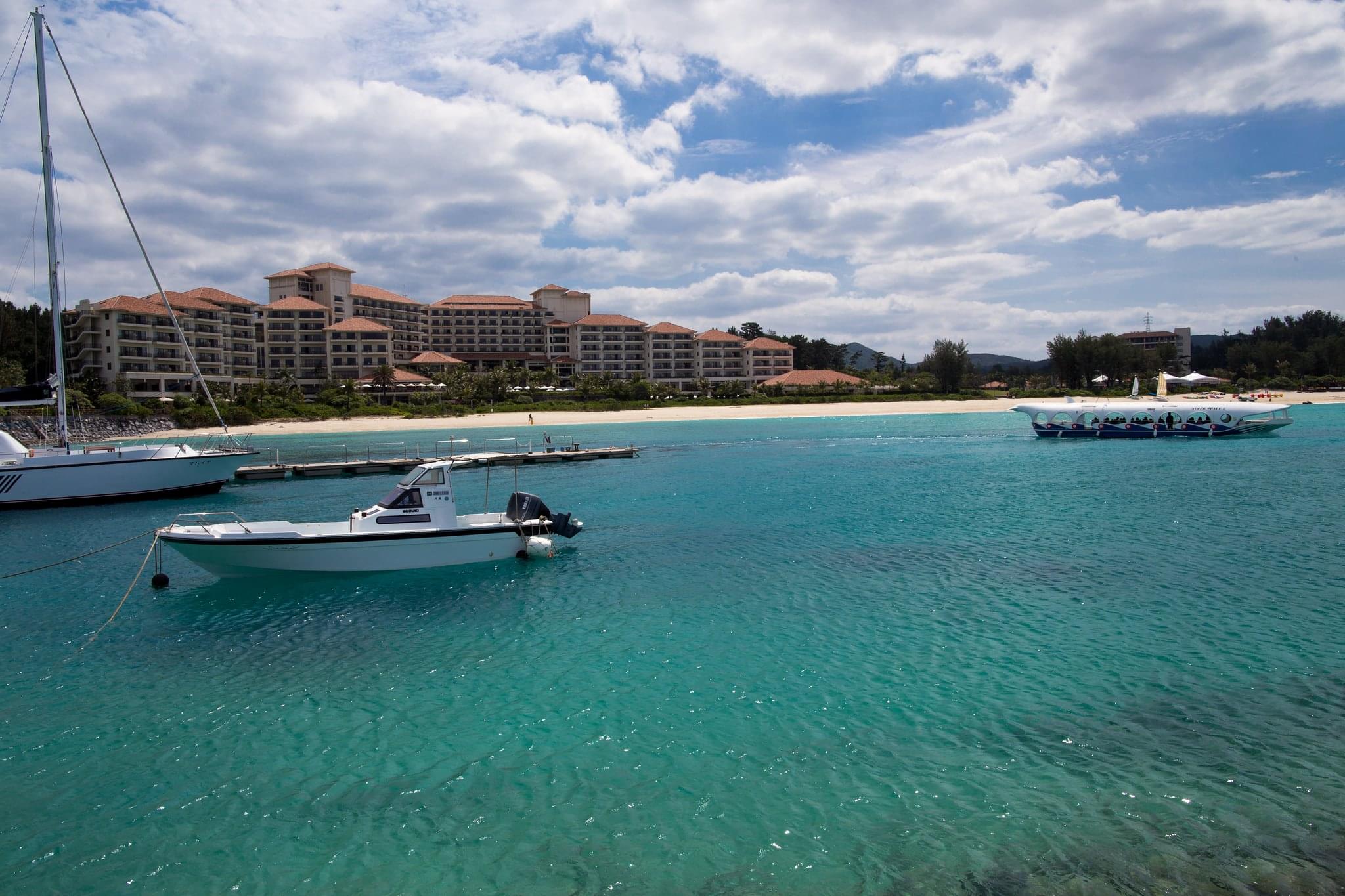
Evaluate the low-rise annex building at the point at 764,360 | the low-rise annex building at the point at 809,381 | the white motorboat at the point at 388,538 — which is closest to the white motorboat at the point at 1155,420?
the white motorboat at the point at 388,538

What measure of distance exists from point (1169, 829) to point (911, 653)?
6.08 meters

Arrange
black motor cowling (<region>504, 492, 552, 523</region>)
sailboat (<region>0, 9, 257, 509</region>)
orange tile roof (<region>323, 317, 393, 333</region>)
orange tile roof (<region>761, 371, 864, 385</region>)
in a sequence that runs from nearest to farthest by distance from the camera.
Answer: black motor cowling (<region>504, 492, 552, 523</region>)
sailboat (<region>0, 9, 257, 509</region>)
orange tile roof (<region>323, 317, 393, 333</region>)
orange tile roof (<region>761, 371, 864, 385</region>)

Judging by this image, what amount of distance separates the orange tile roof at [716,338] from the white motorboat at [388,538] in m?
122

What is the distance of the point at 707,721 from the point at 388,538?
12.8m

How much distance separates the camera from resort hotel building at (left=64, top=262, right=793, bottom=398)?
324 feet

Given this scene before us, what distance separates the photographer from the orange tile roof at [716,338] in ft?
475

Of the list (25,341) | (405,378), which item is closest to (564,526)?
(405,378)

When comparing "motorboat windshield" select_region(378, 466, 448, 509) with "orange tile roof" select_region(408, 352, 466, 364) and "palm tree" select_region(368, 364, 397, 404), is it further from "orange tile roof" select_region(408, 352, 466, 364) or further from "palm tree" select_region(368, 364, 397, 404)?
"orange tile roof" select_region(408, 352, 466, 364)

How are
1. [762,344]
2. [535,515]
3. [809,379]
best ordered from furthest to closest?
1. [762,344]
2. [809,379]
3. [535,515]

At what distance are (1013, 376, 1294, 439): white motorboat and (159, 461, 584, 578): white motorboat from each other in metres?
54.3

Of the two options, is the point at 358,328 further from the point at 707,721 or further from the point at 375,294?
the point at 707,721

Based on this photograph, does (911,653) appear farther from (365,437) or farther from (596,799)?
(365,437)

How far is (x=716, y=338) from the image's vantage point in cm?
14588

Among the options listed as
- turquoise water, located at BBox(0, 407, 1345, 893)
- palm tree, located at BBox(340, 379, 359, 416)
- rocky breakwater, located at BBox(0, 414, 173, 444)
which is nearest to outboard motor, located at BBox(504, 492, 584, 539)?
turquoise water, located at BBox(0, 407, 1345, 893)
